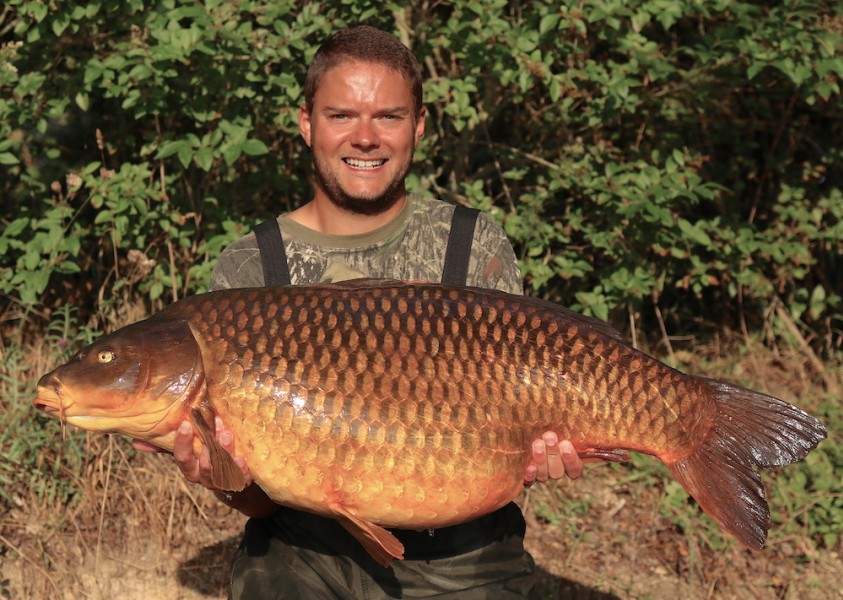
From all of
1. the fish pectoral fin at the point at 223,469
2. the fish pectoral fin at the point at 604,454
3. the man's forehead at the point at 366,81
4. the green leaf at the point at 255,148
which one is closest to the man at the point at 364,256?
the man's forehead at the point at 366,81

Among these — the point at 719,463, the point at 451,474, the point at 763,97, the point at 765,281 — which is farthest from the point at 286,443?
the point at 763,97

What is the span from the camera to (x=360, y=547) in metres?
2.33

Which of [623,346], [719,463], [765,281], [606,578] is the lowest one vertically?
[606,578]

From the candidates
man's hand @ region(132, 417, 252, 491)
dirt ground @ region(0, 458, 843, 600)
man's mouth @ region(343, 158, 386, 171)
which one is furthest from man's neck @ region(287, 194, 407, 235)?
dirt ground @ region(0, 458, 843, 600)

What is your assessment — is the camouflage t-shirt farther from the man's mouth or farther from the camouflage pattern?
the man's mouth

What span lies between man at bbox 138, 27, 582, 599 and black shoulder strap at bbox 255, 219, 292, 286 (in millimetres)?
11

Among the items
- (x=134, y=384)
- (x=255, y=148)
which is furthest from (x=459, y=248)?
(x=255, y=148)

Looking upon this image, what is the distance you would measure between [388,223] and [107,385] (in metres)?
0.88

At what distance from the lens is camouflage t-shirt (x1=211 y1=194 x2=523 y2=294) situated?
2.54 m

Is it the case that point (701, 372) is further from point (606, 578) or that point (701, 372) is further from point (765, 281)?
point (606, 578)

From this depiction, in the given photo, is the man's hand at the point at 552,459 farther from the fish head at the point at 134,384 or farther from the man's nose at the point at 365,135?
the man's nose at the point at 365,135

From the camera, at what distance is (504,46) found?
3705 mm

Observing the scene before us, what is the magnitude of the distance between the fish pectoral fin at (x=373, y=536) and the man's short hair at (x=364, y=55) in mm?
1119

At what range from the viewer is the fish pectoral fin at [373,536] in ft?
6.46
